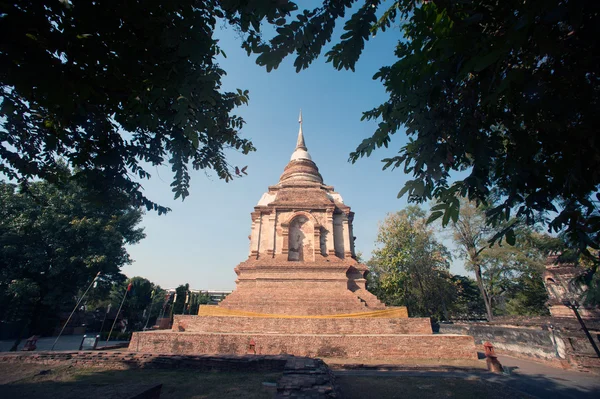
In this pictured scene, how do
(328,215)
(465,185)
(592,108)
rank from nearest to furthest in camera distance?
(592,108), (465,185), (328,215)

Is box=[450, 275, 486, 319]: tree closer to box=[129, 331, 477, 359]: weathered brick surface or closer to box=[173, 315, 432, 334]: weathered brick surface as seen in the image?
box=[173, 315, 432, 334]: weathered brick surface

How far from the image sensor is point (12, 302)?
19781mm

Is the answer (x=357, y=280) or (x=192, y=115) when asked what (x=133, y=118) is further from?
(x=357, y=280)

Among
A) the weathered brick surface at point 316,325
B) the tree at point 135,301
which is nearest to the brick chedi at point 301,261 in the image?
the weathered brick surface at point 316,325

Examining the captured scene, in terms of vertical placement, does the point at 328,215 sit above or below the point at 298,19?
above

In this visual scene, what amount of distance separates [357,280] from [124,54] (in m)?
16.3

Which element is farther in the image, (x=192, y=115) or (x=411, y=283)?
(x=411, y=283)

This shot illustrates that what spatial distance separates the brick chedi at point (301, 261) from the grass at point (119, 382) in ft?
22.4

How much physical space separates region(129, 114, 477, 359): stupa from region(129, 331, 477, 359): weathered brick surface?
4 cm

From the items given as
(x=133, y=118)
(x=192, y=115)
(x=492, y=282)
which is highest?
(x=492, y=282)

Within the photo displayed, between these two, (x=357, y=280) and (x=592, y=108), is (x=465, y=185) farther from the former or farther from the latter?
(x=357, y=280)

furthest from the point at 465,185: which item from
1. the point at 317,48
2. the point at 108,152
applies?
the point at 108,152

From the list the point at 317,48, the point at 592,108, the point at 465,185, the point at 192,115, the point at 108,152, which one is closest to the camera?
the point at 592,108

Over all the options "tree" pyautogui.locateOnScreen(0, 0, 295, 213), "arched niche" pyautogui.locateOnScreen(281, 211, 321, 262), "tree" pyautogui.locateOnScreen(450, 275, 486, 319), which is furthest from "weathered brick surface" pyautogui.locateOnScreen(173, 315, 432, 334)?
"tree" pyautogui.locateOnScreen(450, 275, 486, 319)
